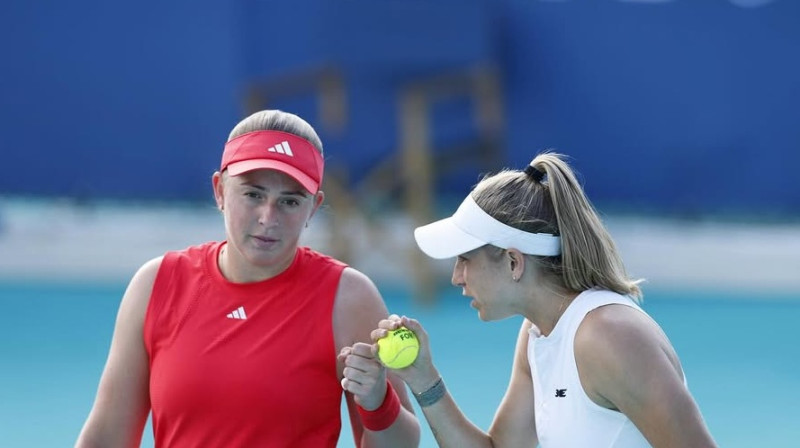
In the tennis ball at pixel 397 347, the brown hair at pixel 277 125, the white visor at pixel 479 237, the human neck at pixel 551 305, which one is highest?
the brown hair at pixel 277 125

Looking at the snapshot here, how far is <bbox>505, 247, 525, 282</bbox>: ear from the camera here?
3.01 metres

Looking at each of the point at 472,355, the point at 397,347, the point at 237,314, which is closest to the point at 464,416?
the point at 397,347

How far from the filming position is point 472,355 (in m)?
8.19

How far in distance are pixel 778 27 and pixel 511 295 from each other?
845 centimetres

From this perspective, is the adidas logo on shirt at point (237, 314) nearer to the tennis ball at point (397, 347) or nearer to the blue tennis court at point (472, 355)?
the tennis ball at point (397, 347)

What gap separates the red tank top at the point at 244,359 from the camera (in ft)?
9.84

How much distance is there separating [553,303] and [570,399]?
0.26 m

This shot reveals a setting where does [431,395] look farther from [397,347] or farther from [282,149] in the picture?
[282,149]

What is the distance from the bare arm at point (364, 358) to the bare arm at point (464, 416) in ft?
0.20

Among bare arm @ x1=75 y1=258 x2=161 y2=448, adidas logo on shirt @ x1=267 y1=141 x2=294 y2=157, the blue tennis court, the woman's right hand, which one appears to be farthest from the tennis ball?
the blue tennis court

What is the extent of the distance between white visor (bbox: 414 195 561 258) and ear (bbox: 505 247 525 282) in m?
0.02

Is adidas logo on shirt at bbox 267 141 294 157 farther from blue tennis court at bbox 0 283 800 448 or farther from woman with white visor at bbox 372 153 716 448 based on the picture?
blue tennis court at bbox 0 283 800 448

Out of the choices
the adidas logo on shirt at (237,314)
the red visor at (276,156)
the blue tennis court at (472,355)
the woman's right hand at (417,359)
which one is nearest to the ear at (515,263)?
the woman's right hand at (417,359)

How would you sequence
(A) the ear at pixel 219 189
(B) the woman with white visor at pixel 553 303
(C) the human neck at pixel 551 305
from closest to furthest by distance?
(B) the woman with white visor at pixel 553 303
(C) the human neck at pixel 551 305
(A) the ear at pixel 219 189
